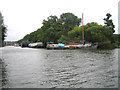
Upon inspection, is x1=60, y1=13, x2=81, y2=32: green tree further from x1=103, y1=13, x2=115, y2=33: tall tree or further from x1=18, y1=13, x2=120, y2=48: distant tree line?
x1=103, y1=13, x2=115, y2=33: tall tree

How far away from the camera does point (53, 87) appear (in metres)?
7.29

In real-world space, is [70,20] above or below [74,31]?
above

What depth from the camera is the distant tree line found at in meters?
55.8

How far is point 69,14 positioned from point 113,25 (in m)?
22.8

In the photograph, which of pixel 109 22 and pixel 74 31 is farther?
pixel 109 22

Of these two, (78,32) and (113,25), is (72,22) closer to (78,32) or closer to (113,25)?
(78,32)

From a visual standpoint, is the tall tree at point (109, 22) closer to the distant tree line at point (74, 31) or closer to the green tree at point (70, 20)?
the distant tree line at point (74, 31)

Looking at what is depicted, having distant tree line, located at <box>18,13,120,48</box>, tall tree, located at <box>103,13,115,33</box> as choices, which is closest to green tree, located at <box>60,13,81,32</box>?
distant tree line, located at <box>18,13,120,48</box>

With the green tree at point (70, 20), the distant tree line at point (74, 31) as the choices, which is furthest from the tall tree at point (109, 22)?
the green tree at point (70, 20)

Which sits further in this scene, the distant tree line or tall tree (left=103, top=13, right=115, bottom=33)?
tall tree (left=103, top=13, right=115, bottom=33)

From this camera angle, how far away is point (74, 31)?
197 feet

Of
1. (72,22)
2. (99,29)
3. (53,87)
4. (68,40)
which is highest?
(72,22)

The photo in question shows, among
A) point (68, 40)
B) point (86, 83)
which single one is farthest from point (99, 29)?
point (86, 83)

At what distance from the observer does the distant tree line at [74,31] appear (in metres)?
55.8
